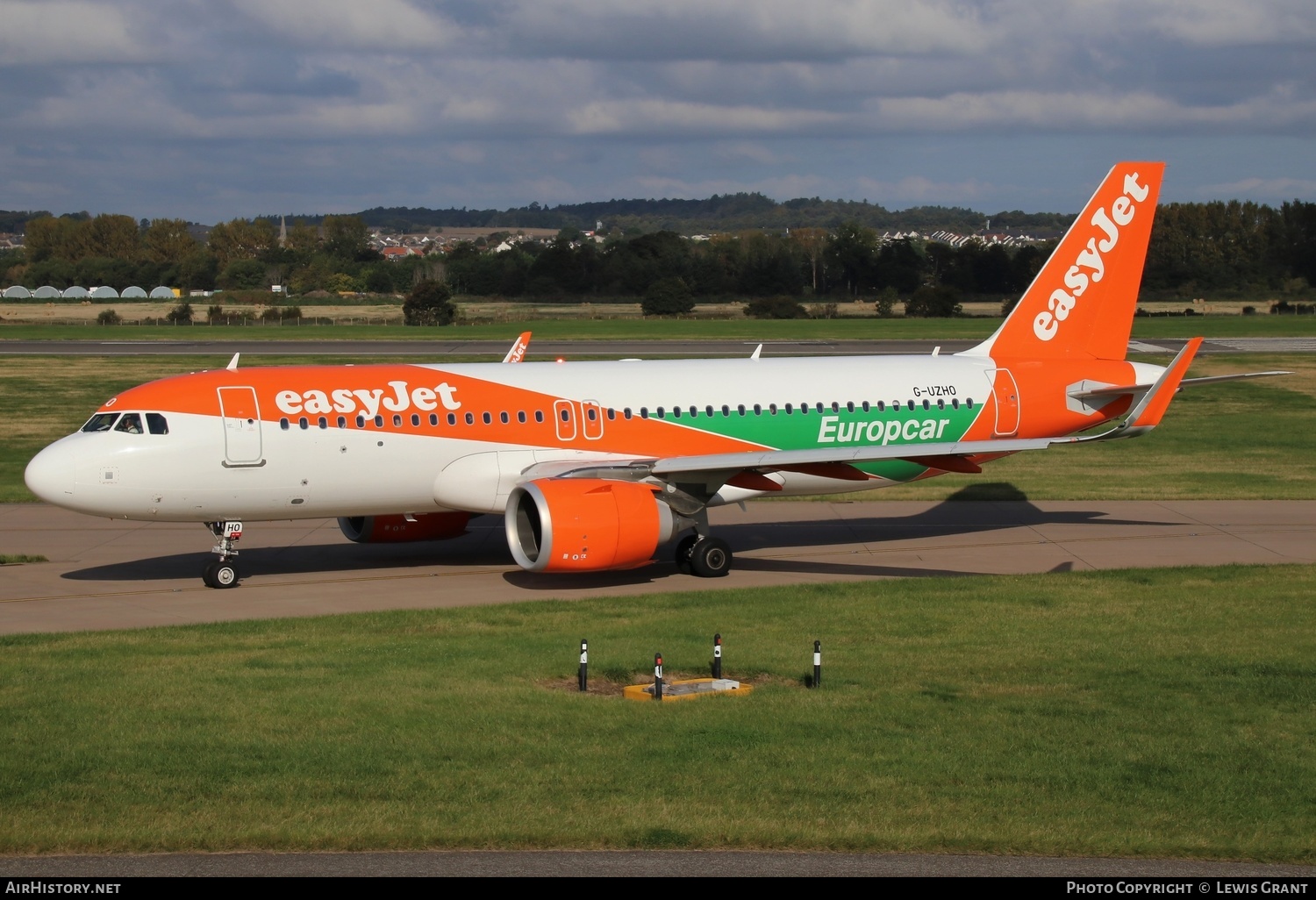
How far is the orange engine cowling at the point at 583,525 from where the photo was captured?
77.4ft

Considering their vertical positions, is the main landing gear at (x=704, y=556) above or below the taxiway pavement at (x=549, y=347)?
below

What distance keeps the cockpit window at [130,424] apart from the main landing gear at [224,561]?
86.4 inches

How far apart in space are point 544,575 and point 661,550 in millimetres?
3494

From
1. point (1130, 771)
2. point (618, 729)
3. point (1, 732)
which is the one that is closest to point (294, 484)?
point (1, 732)

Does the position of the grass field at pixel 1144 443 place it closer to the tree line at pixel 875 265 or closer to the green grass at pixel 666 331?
the green grass at pixel 666 331

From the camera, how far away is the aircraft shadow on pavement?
26.2 m

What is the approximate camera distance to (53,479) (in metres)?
23.6

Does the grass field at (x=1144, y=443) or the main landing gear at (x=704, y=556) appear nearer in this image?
the main landing gear at (x=704, y=556)

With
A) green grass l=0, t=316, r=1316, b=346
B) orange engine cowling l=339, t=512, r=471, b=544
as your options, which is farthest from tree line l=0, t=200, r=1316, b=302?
orange engine cowling l=339, t=512, r=471, b=544

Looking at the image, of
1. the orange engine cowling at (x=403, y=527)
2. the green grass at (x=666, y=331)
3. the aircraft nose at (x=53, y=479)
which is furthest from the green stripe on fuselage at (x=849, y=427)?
the green grass at (x=666, y=331)

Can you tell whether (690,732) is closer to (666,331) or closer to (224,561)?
(224,561)

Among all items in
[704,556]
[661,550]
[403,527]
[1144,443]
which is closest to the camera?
[704,556]

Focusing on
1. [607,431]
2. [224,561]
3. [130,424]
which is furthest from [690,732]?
[130,424]

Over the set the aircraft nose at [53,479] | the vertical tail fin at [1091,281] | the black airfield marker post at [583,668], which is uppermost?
the vertical tail fin at [1091,281]
